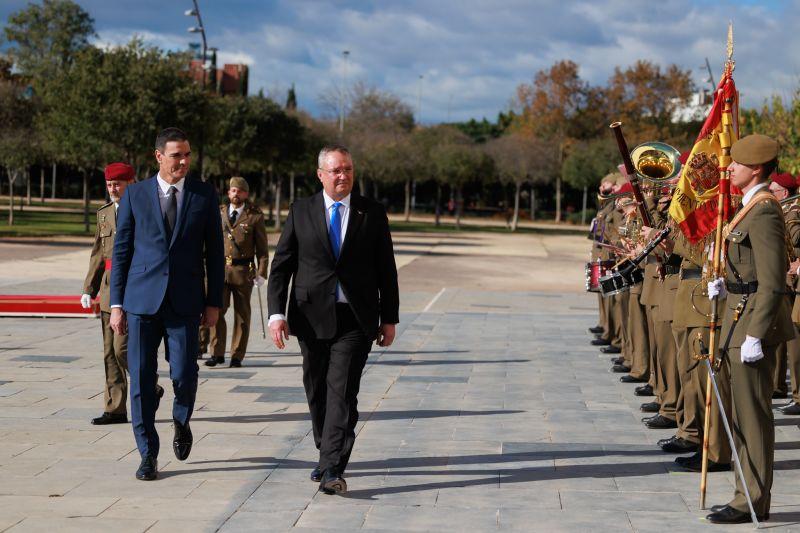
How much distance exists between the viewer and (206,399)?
9.44 meters

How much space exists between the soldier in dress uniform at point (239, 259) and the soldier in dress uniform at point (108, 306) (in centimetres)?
304

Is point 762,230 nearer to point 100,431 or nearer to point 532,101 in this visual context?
point 100,431

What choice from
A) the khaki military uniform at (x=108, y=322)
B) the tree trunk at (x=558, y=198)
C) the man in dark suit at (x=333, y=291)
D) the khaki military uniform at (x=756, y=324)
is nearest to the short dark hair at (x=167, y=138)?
the man in dark suit at (x=333, y=291)

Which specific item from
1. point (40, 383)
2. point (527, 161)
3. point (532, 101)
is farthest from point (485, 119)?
point (40, 383)

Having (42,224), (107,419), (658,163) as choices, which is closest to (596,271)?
(658,163)

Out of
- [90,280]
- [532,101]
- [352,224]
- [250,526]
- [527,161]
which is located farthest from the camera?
[532,101]

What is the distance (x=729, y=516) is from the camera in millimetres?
5766

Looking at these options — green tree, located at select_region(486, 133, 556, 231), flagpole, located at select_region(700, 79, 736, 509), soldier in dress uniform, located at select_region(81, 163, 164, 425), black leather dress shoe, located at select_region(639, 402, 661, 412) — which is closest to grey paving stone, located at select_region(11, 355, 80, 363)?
soldier in dress uniform, located at select_region(81, 163, 164, 425)

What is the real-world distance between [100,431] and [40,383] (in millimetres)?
2283

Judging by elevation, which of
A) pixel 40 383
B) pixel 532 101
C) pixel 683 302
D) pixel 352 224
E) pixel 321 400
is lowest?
pixel 40 383

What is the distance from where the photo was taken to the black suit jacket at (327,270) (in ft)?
21.2

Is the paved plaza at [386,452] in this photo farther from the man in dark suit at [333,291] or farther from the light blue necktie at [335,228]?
the light blue necktie at [335,228]

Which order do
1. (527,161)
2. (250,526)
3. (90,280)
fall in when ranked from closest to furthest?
(250,526) < (90,280) < (527,161)

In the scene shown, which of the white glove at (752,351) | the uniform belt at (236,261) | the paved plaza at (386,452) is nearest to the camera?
the white glove at (752,351)
